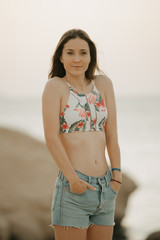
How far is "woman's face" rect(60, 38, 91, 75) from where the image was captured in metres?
1.71

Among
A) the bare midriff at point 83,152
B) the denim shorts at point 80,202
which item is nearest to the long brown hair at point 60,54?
the bare midriff at point 83,152

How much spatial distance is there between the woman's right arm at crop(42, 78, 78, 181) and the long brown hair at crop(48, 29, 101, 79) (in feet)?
0.60

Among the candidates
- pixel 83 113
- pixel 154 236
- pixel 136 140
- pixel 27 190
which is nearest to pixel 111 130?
pixel 83 113

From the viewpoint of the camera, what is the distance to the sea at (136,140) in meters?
4.17

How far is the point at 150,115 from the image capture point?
35.6ft

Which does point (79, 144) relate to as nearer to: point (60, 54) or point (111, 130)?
point (111, 130)

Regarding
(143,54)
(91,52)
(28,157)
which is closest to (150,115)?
(143,54)

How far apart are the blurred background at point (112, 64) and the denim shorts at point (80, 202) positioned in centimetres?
376

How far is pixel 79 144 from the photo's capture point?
168 cm

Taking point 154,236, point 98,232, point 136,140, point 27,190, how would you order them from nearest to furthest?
point 98,232 → point 154,236 → point 27,190 → point 136,140

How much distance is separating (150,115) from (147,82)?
972mm

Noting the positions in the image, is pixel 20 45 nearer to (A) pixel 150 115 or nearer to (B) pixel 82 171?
(A) pixel 150 115

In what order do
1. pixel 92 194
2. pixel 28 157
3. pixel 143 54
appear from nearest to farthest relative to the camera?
pixel 92 194 → pixel 28 157 → pixel 143 54

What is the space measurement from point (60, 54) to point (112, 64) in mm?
8016
